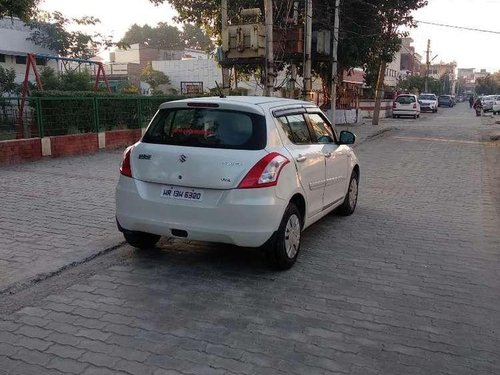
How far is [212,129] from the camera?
4.81m

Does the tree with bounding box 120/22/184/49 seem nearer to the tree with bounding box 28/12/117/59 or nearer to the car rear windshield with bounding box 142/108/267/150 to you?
the tree with bounding box 28/12/117/59

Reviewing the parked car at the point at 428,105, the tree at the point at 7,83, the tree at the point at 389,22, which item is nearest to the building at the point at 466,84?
the parked car at the point at 428,105

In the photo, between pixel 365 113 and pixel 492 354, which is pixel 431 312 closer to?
pixel 492 354

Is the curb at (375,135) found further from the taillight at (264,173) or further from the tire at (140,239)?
the taillight at (264,173)

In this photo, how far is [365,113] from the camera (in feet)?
121

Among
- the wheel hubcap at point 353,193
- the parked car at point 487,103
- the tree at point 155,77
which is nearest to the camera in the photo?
the wheel hubcap at point 353,193

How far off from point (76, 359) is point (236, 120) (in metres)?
2.57

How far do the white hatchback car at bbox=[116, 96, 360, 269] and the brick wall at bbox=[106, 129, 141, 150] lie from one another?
9.69 meters

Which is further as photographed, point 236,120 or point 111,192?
point 111,192

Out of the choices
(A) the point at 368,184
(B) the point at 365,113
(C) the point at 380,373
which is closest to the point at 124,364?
(C) the point at 380,373

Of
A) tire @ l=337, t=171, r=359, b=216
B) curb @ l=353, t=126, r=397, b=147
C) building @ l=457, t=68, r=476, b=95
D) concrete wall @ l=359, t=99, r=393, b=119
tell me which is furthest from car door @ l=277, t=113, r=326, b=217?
building @ l=457, t=68, r=476, b=95

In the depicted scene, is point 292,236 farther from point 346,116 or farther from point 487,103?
point 487,103

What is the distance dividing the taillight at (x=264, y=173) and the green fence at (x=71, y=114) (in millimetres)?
8674

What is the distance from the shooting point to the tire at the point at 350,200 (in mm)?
7190
